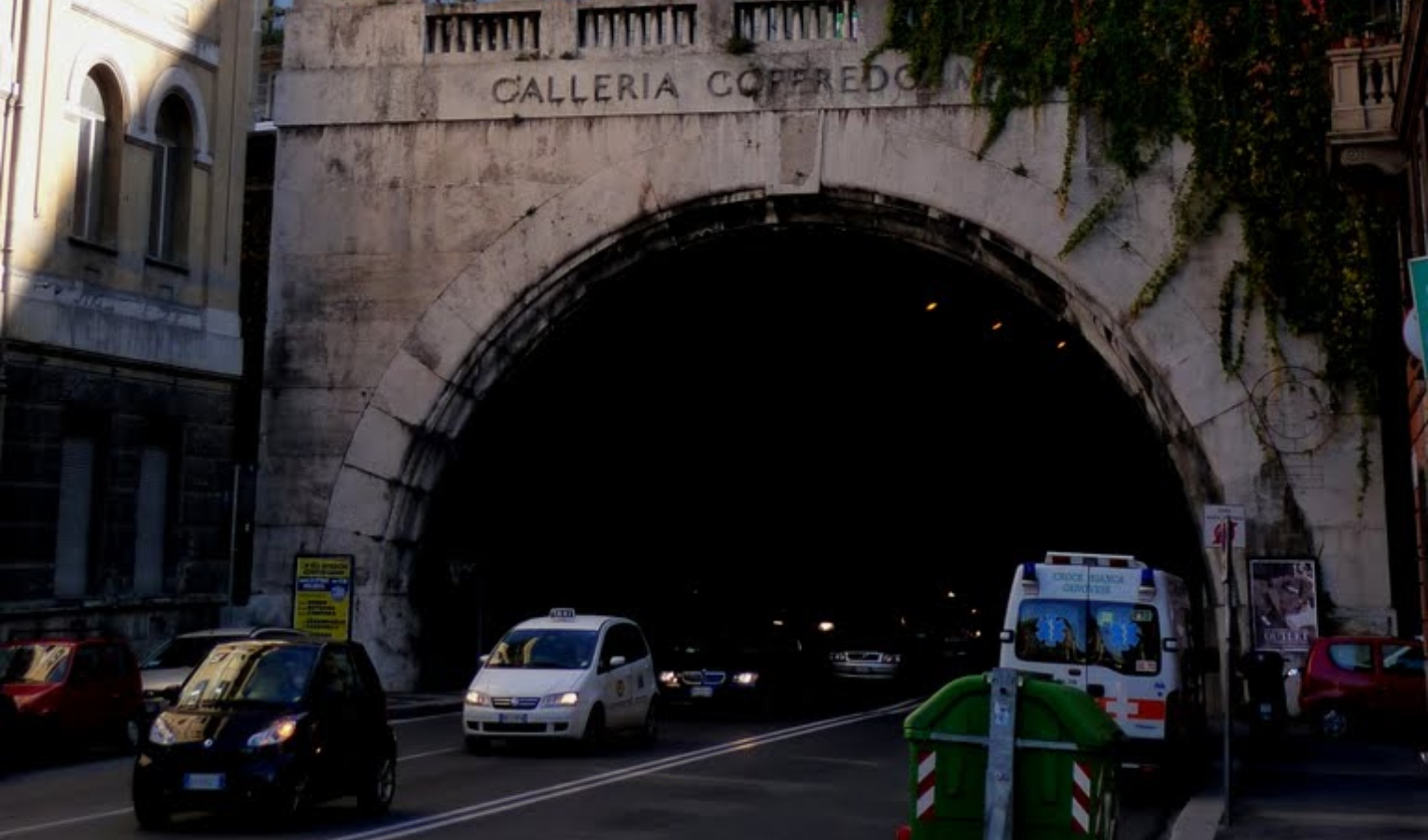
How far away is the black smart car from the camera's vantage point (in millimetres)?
12570

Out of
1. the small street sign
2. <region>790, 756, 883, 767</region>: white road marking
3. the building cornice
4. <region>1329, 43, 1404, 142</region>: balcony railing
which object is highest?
the building cornice

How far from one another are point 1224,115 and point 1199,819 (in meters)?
14.5

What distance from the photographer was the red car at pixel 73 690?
18.9 m

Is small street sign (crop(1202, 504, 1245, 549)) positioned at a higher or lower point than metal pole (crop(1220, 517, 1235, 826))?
higher

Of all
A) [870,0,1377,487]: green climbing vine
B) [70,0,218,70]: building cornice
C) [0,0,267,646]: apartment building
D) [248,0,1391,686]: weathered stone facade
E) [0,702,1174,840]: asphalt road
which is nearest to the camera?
[0,702,1174,840]: asphalt road

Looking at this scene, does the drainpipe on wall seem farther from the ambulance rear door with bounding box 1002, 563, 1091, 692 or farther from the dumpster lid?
the dumpster lid

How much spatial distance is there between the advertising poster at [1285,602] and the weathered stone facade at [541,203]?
5.78ft

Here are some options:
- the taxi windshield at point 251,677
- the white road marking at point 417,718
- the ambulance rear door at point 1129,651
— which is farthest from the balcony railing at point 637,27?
the taxi windshield at point 251,677

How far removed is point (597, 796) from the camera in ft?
50.9

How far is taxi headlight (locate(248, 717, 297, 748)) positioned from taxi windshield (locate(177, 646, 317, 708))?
397mm

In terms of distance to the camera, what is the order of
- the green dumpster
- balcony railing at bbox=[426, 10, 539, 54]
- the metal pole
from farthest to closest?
balcony railing at bbox=[426, 10, 539, 54] → the metal pole → the green dumpster

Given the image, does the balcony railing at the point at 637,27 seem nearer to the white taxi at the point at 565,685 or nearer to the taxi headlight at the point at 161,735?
the white taxi at the point at 565,685

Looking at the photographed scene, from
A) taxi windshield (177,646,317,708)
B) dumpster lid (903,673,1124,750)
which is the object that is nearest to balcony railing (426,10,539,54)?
taxi windshield (177,646,317,708)

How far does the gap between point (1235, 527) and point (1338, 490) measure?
970 cm
